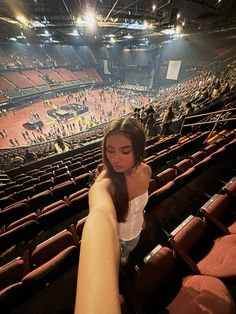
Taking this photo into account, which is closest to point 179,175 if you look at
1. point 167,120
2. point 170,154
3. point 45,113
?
point 170,154

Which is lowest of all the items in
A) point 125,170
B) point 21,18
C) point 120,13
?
point 125,170

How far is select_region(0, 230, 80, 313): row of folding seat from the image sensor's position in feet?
6.15

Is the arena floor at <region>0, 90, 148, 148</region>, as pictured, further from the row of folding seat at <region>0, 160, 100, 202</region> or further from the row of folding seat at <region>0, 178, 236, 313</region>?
the row of folding seat at <region>0, 178, 236, 313</region>

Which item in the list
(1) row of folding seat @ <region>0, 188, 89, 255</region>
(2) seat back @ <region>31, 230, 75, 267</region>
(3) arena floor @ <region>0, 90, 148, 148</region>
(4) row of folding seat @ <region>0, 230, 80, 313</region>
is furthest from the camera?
(3) arena floor @ <region>0, 90, 148, 148</region>

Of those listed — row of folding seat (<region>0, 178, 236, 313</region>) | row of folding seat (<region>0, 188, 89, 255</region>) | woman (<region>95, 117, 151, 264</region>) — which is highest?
woman (<region>95, 117, 151, 264</region>)

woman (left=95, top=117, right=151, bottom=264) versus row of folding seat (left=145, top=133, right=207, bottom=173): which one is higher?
woman (left=95, top=117, right=151, bottom=264)

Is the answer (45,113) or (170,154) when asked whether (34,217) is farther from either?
(45,113)

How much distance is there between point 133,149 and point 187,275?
1.54 metres

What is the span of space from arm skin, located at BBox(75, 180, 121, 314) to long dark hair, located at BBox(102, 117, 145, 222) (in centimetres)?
43

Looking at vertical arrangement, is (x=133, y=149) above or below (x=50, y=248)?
above

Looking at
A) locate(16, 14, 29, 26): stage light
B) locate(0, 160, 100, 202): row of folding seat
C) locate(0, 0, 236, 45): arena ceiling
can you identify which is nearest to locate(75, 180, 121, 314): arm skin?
locate(0, 160, 100, 202): row of folding seat

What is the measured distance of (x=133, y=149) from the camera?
1422 mm

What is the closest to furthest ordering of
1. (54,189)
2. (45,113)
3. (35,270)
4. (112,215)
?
(112,215) < (35,270) < (54,189) < (45,113)

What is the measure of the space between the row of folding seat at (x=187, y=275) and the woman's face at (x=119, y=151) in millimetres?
1081
